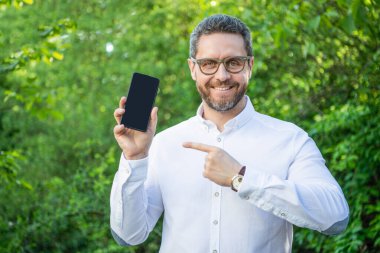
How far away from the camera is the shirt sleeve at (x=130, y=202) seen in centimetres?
274

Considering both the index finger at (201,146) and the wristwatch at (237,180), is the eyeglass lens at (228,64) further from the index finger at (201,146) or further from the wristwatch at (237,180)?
the wristwatch at (237,180)

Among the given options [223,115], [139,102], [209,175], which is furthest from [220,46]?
[209,175]

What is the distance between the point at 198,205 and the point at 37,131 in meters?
7.96

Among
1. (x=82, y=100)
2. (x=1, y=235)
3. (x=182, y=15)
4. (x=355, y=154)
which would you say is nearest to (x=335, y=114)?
(x=355, y=154)

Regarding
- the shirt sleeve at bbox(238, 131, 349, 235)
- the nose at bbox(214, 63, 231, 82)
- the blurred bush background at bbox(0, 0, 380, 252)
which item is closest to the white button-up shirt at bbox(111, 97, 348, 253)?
the shirt sleeve at bbox(238, 131, 349, 235)

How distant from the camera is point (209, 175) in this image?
8.34 ft

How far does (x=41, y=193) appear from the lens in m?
7.13

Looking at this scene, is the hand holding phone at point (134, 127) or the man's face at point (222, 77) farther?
the man's face at point (222, 77)

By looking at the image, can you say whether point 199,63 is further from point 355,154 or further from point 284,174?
point 355,154

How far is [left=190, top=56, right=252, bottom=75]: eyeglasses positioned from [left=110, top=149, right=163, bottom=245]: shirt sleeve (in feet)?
1.62

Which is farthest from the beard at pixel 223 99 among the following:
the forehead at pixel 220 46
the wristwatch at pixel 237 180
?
the wristwatch at pixel 237 180

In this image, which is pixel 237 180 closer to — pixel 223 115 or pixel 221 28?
pixel 223 115

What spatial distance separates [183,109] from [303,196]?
6.58 metres

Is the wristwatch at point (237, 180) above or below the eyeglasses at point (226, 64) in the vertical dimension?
below
